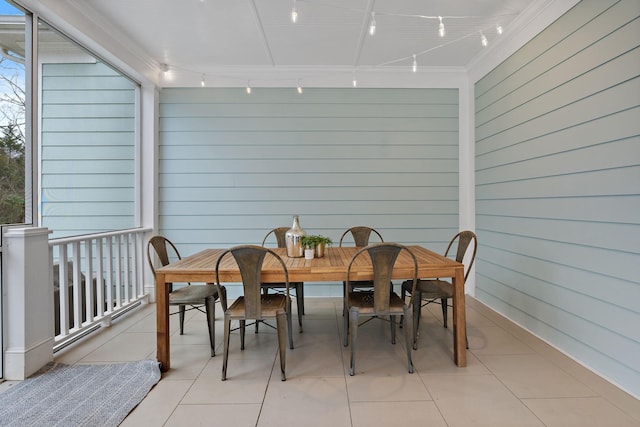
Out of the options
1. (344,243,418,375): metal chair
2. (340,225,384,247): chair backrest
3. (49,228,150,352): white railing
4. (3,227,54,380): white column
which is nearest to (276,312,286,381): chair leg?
(344,243,418,375): metal chair

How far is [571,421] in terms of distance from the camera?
1.83m

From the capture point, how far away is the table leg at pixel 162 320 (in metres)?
2.37

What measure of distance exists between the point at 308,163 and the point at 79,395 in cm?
313

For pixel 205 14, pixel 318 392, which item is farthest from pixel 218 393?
pixel 205 14

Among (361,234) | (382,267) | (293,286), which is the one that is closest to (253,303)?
(382,267)

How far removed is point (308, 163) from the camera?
14.0 ft

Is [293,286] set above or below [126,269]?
below

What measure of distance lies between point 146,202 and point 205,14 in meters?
2.28

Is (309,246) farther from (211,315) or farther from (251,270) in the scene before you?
(211,315)

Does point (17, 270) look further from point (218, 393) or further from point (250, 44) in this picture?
point (250, 44)

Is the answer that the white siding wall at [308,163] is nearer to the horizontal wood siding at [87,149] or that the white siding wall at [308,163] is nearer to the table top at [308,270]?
the horizontal wood siding at [87,149]

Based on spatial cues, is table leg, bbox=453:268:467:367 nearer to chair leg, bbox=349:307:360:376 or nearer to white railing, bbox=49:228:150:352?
chair leg, bbox=349:307:360:376

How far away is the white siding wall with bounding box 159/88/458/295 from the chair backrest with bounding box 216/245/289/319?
2.04 metres

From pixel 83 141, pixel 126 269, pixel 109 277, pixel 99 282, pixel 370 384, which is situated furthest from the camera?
pixel 126 269
